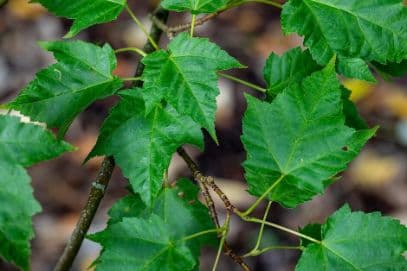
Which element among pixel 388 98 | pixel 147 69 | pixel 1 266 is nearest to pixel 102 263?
pixel 147 69

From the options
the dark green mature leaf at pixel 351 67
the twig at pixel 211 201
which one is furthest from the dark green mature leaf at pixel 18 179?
the dark green mature leaf at pixel 351 67

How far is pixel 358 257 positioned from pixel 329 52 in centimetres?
36

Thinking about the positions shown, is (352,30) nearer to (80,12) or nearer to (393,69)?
(393,69)

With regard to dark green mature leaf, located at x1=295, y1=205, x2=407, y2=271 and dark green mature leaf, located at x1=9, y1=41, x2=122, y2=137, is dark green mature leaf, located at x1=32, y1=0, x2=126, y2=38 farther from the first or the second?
dark green mature leaf, located at x1=295, y1=205, x2=407, y2=271

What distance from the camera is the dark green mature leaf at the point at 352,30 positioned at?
43.2 inches

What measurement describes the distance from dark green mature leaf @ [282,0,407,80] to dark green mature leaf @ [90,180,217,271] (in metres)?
0.38

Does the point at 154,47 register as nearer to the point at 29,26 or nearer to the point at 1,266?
the point at 1,266

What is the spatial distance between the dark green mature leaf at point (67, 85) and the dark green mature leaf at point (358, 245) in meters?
0.46

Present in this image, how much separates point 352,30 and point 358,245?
38 cm

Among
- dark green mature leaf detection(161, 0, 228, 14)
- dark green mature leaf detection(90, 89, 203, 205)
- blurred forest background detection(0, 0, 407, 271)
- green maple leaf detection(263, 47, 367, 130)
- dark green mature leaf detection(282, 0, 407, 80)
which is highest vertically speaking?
dark green mature leaf detection(161, 0, 228, 14)

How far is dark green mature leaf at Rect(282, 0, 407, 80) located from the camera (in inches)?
43.2

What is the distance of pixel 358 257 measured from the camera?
111 centimetres

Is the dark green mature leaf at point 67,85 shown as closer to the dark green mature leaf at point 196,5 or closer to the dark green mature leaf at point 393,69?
the dark green mature leaf at point 196,5

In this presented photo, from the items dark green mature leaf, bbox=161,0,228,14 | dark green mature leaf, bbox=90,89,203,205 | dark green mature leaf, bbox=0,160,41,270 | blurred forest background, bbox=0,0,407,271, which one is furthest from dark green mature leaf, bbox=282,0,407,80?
blurred forest background, bbox=0,0,407,271
